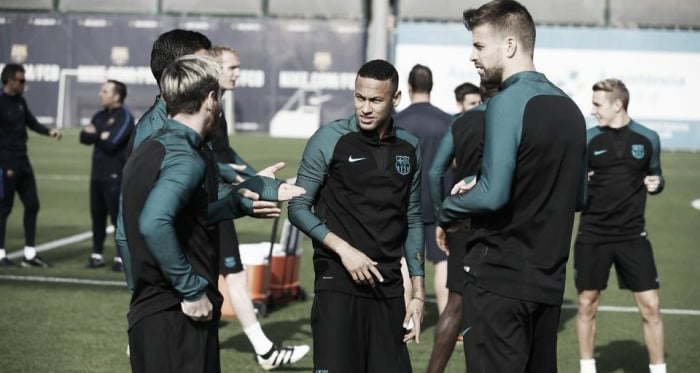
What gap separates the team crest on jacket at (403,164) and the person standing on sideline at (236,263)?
247 centimetres

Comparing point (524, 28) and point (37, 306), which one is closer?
point (524, 28)

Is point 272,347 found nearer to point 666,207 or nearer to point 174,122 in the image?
point 174,122

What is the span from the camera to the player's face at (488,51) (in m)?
5.33

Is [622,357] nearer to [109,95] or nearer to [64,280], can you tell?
[64,280]

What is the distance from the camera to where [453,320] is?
836 centimetres

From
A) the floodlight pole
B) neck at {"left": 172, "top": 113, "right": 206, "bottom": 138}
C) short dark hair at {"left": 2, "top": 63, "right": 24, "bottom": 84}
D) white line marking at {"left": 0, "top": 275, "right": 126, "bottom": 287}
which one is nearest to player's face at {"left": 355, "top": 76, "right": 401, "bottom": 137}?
neck at {"left": 172, "top": 113, "right": 206, "bottom": 138}

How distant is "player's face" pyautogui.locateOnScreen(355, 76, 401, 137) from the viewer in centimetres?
605

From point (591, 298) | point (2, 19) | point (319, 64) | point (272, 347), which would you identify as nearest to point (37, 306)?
point (272, 347)

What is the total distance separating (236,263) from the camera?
30.3 ft

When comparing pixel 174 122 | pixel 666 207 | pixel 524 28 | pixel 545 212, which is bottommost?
pixel 666 207

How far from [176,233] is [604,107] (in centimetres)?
479

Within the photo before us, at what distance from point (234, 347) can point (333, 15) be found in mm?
31579

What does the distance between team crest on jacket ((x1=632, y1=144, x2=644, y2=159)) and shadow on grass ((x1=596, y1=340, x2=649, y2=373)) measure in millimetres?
1813

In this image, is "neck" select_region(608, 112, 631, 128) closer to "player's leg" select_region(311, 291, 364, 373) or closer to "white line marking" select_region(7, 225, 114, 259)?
"player's leg" select_region(311, 291, 364, 373)
